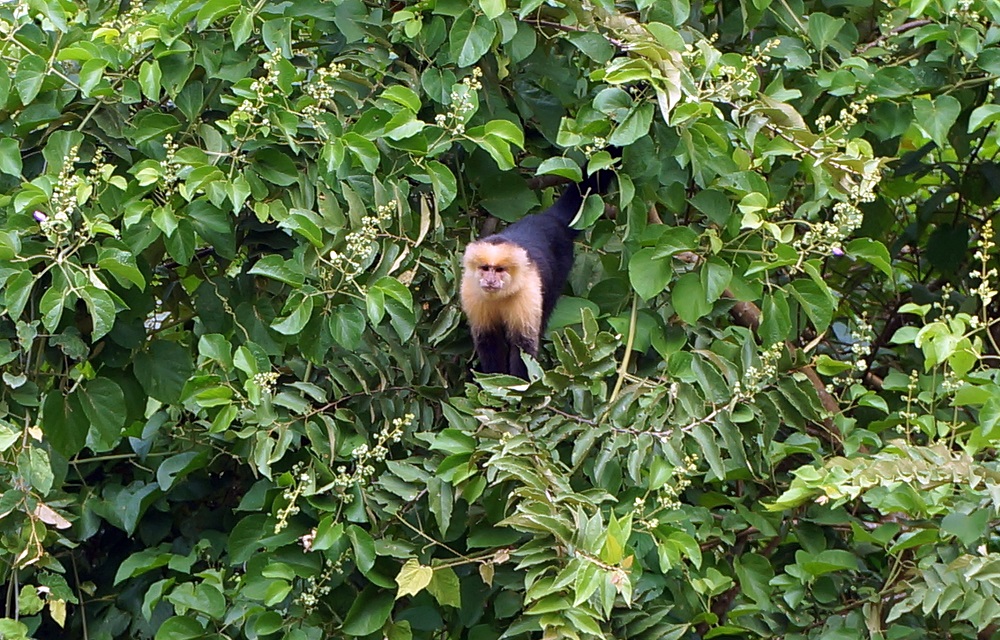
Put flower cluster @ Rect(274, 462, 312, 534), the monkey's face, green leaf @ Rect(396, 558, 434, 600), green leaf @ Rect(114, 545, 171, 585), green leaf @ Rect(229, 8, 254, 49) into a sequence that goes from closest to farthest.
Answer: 1. green leaf @ Rect(396, 558, 434, 600)
2. flower cluster @ Rect(274, 462, 312, 534)
3. green leaf @ Rect(229, 8, 254, 49)
4. green leaf @ Rect(114, 545, 171, 585)
5. the monkey's face

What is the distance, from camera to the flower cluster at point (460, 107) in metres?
2.46

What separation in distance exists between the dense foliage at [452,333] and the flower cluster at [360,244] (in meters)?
0.01

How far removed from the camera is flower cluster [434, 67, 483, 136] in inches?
96.9

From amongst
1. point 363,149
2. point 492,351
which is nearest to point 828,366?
point 492,351

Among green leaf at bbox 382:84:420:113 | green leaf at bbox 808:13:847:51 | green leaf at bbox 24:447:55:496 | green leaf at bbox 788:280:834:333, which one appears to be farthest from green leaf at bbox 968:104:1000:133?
green leaf at bbox 24:447:55:496

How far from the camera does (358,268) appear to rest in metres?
2.40

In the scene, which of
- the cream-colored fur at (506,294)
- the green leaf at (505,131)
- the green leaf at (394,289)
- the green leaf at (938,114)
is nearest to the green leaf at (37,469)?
the green leaf at (394,289)

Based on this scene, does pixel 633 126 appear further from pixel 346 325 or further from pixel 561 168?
pixel 346 325

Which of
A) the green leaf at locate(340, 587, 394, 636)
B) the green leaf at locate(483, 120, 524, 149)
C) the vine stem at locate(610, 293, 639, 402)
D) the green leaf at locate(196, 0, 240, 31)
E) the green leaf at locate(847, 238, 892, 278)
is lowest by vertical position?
the green leaf at locate(340, 587, 394, 636)

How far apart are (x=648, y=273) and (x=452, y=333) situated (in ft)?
2.24

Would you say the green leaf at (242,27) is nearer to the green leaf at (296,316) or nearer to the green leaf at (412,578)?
the green leaf at (296,316)

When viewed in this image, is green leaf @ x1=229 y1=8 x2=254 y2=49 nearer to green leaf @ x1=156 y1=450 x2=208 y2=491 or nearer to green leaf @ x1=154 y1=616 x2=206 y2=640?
green leaf @ x1=156 y1=450 x2=208 y2=491

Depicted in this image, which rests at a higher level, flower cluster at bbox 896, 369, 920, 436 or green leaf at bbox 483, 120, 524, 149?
green leaf at bbox 483, 120, 524, 149

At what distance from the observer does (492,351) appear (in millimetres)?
3145
